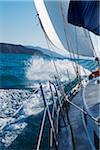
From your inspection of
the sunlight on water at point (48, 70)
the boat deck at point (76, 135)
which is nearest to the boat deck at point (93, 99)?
the boat deck at point (76, 135)

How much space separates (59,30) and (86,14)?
398cm

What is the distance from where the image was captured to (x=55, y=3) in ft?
21.7

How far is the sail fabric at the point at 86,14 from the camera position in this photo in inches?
121

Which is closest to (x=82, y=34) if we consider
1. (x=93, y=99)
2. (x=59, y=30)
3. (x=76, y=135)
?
(x=59, y=30)

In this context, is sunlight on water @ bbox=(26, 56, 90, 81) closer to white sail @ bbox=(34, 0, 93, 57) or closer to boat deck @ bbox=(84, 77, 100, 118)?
white sail @ bbox=(34, 0, 93, 57)

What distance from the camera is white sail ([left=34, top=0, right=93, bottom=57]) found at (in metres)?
6.65

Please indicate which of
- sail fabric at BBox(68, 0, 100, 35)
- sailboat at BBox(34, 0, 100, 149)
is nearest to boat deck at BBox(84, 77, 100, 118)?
sailboat at BBox(34, 0, 100, 149)

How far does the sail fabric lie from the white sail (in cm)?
322

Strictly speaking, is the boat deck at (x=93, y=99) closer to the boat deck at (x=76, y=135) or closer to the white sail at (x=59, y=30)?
the boat deck at (x=76, y=135)

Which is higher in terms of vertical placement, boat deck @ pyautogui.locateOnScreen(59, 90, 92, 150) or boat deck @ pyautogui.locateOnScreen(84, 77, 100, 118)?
boat deck @ pyautogui.locateOnScreen(84, 77, 100, 118)

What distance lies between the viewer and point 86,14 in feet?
10.4

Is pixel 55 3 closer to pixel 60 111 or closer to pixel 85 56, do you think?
pixel 85 56

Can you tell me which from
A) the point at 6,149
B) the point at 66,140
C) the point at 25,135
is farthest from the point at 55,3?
the point at 66,140

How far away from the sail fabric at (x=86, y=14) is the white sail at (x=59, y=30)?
322 cm
